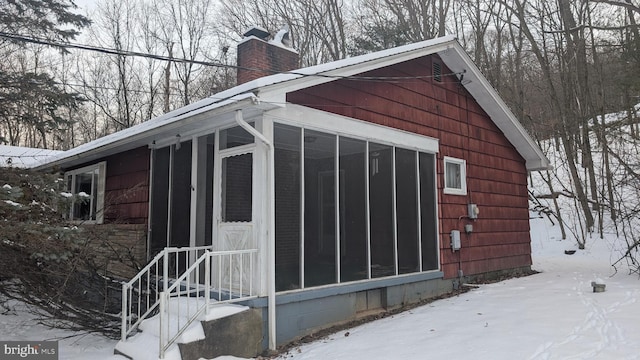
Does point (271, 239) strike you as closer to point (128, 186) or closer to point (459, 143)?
point (128, 186)

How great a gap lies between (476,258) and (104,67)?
20.7m

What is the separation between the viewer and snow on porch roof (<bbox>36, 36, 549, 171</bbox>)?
16.7 feet

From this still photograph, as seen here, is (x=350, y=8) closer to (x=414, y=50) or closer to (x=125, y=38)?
(x=125, y=38)

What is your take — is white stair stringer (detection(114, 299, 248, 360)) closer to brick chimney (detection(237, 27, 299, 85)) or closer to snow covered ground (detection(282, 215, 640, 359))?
snow covered ground (detection(282, 215, 640, 359))

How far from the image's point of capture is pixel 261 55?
734 centimetres

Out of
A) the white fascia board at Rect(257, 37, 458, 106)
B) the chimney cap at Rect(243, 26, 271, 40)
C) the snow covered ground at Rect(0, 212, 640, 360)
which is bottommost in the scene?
the snow covered ground at Rect(0, 212, 640, 360)

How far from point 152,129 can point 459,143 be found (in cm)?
591

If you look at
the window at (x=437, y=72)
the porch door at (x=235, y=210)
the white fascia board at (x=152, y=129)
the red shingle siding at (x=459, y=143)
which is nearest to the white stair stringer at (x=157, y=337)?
the porch door at (x=235, y=210)

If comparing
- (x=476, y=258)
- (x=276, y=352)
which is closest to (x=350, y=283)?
(x=276, y=352)

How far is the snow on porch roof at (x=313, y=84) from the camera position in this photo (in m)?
5.09

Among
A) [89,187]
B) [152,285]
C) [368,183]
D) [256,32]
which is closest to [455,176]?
[368,183]

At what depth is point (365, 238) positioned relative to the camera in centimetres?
662

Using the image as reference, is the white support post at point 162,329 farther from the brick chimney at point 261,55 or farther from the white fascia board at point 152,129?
the brick chimney at point 261,55

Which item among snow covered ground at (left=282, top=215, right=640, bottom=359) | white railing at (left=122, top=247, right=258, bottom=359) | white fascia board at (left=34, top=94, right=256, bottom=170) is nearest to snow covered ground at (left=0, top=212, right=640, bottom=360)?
snow covered ground at (left=282, top=215, right=640, bottom=359)
